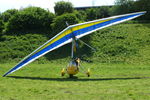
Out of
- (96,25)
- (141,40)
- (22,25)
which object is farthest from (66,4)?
(96,25)

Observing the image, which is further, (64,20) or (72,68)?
(64,20)

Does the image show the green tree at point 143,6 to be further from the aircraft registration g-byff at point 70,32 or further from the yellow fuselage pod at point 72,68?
the yellow fuselage pod at point 72,68

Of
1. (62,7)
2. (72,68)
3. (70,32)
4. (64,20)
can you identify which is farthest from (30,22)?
(72,68)

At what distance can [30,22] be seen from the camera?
97.1ft

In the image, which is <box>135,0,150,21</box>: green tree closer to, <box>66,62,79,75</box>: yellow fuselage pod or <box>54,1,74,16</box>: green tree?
<box>54,1,74,16</box>: green tree

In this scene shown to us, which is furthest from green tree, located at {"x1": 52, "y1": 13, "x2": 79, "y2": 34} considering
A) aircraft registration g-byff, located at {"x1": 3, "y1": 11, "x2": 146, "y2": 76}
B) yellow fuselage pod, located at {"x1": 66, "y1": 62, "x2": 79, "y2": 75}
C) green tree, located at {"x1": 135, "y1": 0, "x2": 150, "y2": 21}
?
green tree, located at {"x1": 135, "y1": 0, "x2": 150, "y2": 21}

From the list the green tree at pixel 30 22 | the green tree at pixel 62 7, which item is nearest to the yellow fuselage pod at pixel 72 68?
the green tree at pixel 30 22

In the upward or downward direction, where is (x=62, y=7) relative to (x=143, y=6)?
downward

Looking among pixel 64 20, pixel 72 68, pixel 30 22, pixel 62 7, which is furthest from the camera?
pixel 62 7

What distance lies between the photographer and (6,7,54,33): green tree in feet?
96.4

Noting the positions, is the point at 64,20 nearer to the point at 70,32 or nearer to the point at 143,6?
the point at 70,32

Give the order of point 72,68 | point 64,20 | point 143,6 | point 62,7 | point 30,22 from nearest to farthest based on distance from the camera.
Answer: point 72,68 → point 64,20 → point 30,22 → point 62,7 → point 143,6

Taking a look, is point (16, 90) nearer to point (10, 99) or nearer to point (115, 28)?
point (10, 99)

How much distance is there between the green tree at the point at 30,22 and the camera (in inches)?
1156
